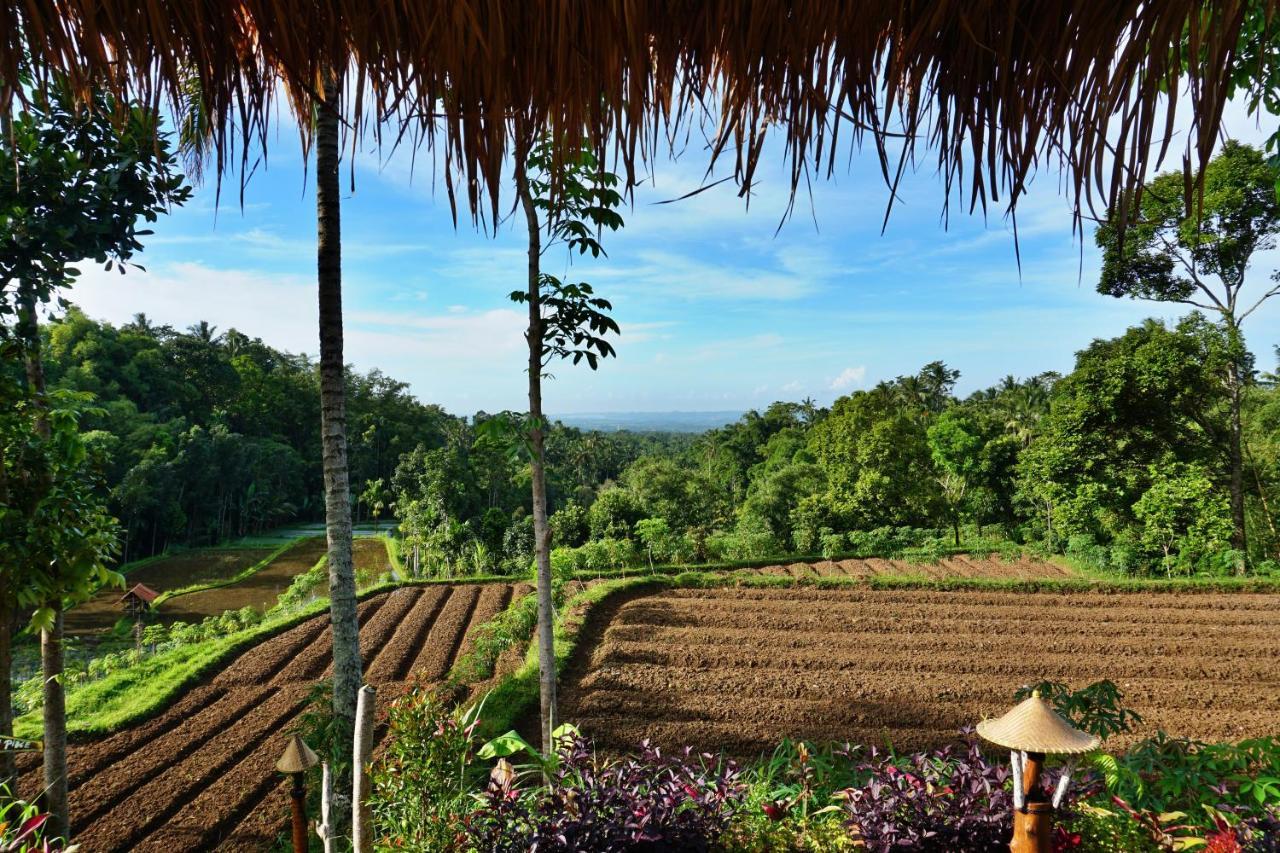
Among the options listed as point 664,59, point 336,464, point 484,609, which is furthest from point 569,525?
point 664,59

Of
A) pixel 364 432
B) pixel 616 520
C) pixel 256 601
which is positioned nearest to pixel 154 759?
pixel 616 520

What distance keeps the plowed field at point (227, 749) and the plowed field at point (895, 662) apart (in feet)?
7.94

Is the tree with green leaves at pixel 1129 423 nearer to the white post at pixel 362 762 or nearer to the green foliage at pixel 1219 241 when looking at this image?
the green foliage at pixel 1219 241

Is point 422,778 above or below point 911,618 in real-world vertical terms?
above

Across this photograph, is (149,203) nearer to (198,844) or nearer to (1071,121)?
(1071,121)

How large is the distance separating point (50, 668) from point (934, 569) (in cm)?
1273

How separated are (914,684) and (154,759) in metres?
7.35

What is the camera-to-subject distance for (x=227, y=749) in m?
5.74

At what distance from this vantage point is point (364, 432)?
1093 inches

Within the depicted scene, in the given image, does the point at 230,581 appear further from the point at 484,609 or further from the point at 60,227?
the point at 60,227

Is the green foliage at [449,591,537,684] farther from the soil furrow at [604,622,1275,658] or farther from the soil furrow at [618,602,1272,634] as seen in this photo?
the soil furrow at [618,602,1272,634]

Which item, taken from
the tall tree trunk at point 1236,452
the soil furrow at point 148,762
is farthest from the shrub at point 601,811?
the tall tree trunk at point 1236,452

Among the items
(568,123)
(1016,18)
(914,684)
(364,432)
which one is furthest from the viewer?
(364,432)

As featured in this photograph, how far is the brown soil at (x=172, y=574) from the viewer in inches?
576
